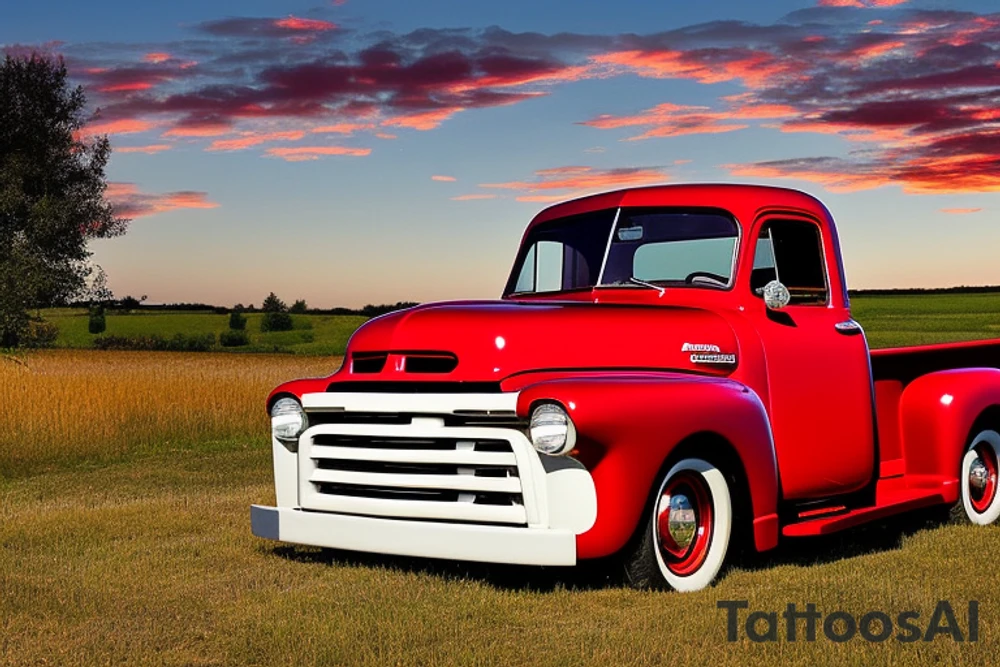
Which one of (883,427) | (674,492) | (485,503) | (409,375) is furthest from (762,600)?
(883,427)

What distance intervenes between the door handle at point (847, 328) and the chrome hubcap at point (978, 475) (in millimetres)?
1893

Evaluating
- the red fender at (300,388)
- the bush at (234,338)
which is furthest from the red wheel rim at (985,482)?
the bush at (234,338)

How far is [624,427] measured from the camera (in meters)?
6.51

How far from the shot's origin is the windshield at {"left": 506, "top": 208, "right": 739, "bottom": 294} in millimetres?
8156

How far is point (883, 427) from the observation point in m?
9.38

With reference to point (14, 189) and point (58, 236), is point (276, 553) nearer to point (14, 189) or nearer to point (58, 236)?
point (14, 189)

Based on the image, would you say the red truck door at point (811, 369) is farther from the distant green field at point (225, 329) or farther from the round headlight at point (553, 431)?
the distant green field at point (225, 329)

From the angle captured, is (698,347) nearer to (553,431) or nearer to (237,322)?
(553,431)

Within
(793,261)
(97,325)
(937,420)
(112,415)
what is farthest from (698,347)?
(97,325)

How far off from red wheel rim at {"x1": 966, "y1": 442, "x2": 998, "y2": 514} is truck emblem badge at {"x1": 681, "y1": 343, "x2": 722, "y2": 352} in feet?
10.8

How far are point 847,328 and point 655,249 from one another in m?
1.42

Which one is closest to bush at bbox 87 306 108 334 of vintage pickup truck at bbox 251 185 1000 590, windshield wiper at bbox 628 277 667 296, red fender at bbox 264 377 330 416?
vintage pickup truck at bbox 251 185 1000 590

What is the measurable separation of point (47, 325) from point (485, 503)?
122 feet

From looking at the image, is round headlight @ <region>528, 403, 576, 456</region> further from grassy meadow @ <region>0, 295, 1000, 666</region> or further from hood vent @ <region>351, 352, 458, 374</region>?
grassy meadow @ <region>0, 295, 1000, 666</region>
